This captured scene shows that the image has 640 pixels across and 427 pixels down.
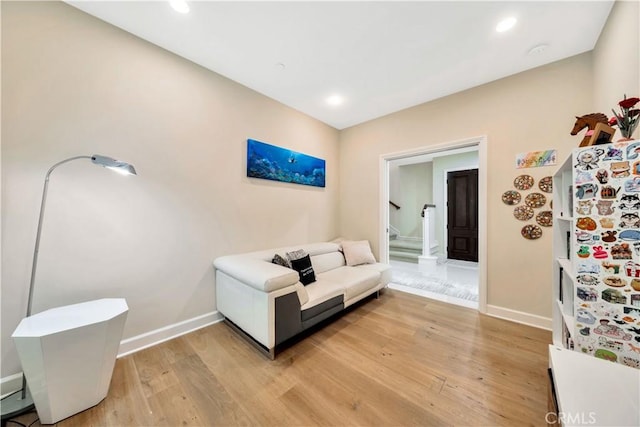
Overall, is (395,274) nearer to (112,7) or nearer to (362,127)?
(362,127)

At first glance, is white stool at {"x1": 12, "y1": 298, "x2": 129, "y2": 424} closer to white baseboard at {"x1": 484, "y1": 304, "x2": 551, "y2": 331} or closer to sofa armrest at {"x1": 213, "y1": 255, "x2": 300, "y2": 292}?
sofa armrest at {"x1": 213, "y1": 255, "x2": 300, "y2": 292}

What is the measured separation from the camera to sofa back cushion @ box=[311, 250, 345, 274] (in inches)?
118

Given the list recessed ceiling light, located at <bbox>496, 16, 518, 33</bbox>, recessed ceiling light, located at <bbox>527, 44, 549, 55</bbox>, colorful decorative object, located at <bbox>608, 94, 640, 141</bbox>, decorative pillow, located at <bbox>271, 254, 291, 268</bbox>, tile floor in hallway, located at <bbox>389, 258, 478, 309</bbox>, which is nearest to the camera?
colorful decorative object, located at <bbox>608, 94, 640, 141</bbox>

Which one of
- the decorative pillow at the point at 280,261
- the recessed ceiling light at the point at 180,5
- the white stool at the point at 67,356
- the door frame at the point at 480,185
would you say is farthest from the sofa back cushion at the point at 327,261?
the recessed ceiling light at the point at 180,5

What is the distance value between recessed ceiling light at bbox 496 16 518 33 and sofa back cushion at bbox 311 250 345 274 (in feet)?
9.57

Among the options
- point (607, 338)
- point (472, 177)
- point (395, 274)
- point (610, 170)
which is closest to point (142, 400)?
point (607, 338)

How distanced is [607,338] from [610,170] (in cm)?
86

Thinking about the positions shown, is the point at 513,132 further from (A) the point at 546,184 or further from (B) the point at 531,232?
(B) the point at 531,232

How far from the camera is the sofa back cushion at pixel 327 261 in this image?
3008 millimetres

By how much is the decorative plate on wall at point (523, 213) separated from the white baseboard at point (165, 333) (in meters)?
3.53

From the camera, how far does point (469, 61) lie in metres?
2.28

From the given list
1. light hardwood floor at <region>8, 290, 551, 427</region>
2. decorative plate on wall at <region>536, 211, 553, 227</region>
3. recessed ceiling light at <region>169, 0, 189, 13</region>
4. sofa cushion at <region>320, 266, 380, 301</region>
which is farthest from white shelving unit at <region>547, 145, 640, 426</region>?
recessed ceiling light at <region>169, 0, 189, 13</region>

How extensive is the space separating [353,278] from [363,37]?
8.17 feet

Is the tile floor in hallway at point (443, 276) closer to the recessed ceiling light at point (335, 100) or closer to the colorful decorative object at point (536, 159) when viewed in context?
the colorful decorative object at point (536, 159)
